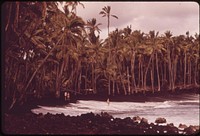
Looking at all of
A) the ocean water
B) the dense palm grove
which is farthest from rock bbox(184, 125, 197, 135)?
the dense palm grove

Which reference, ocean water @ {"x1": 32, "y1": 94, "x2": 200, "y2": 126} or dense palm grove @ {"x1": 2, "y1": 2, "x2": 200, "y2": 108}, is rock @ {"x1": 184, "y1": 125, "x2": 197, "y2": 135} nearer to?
ocean water @ {"x1": 32, "y1": 94, "x2": 200, "y2": 126}

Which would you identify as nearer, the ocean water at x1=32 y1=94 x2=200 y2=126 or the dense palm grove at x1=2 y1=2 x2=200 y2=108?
the dense palm grove at x1=2 y1=2 x2=200 y2=108

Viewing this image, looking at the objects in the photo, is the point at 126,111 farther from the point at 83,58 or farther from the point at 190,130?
the point at 83,58

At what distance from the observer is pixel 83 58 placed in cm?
3719

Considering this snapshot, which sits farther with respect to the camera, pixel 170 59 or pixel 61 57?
pixel 170 59

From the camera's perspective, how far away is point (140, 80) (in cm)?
5044

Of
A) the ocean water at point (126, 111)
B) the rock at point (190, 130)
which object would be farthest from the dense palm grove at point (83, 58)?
the rock at point (190, 130)

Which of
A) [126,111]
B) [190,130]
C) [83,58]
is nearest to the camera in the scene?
[190,130]

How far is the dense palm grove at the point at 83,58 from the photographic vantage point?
14.8 meters

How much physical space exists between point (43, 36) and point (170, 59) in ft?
100.0

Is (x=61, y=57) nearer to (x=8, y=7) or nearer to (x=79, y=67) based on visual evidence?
(x=79, y=67)

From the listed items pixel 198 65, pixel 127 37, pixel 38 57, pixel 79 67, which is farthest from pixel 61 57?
pixel 198 65

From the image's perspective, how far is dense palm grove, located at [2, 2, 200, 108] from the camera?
48.6ft

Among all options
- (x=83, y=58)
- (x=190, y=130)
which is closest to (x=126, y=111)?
(x=190, y=130)
